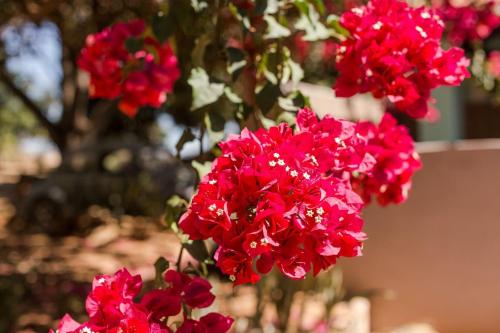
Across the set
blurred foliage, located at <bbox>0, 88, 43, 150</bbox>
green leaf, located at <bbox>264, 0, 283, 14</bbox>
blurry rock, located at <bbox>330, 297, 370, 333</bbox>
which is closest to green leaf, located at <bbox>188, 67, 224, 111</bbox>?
green leaf, located at <bbox>264, 0, 283, 14</bbox>

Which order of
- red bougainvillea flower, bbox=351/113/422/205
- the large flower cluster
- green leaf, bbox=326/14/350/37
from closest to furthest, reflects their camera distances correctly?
the large flower cluster → red bougainvillea flower, bbox=351/113/422/205 → green leaf, bbox=326/14/350/37

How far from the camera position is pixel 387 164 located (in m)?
1.58

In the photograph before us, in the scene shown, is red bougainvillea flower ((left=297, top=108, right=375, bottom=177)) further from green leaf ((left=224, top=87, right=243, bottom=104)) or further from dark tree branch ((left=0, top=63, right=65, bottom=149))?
dark tree branch ((left=0, top=63, right=65, bottom=149))

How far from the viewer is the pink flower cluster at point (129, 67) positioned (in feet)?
6.20

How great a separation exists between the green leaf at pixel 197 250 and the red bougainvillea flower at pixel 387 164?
0.42 metres

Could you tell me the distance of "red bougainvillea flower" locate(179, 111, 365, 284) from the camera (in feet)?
3.30

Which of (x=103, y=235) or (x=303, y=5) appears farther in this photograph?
(x=103, y=235)

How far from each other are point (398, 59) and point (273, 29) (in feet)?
1.25

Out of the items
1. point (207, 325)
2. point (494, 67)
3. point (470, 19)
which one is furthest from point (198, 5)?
point (494, 67)

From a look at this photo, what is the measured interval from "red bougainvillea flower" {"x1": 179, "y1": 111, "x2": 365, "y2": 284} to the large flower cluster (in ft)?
1.45

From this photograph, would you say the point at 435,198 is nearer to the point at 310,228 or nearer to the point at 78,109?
the point at 310,228

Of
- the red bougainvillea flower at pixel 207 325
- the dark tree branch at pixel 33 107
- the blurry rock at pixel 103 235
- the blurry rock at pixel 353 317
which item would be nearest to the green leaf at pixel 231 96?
the red bougainvillea flower at pixel 207 325

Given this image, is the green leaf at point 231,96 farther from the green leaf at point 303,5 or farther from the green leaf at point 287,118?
the green leaf at point 303,5

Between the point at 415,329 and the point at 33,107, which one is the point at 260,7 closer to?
the point at 415,329
